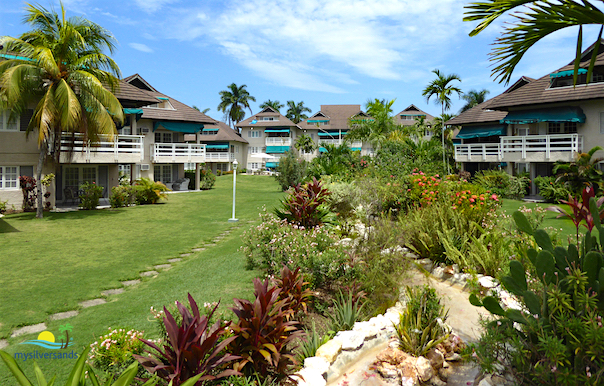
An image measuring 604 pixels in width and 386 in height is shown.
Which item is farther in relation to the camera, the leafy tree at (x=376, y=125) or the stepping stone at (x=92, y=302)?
the leafy tree at (x=376, y=125)

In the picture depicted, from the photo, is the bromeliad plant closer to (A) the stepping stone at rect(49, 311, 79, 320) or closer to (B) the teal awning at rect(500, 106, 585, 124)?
(A) the stepping stone at rect(49, 311, 79, 320)

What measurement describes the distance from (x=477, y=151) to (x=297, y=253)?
84.7 feet

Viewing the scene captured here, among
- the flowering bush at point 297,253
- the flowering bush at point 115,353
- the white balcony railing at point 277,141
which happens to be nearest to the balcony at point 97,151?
the flowering bush at point 297,253

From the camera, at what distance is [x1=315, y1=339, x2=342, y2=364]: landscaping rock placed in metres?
4.66

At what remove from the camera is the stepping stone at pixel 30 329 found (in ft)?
18.3

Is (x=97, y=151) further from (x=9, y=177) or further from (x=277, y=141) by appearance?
(x=277, y=141)

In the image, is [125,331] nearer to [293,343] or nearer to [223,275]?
[293,343]

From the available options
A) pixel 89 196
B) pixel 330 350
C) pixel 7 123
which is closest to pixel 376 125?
pixel 89 196

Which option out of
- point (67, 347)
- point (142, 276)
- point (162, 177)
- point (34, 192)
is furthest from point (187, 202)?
point (67, 347)

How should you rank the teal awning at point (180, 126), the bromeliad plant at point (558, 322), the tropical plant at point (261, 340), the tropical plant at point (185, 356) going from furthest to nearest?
the teal awning at point (180, 126) < the tropical plant at point (261, 340) < the tropical plant at point (185, 356) < the bromeliad plant at point (558, 322)

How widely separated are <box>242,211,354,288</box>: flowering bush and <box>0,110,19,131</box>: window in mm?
16127

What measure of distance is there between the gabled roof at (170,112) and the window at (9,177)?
11365 millimetres

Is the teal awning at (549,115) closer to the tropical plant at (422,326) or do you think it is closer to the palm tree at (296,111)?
the tropical plant at (422,326)

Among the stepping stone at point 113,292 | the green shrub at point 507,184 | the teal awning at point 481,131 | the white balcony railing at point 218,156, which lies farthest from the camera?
the white balcony railing at point 218,156
